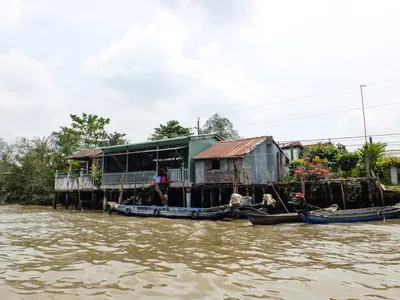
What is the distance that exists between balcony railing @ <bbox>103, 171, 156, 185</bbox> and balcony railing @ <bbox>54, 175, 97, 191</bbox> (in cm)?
164

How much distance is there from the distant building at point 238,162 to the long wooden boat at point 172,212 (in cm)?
244

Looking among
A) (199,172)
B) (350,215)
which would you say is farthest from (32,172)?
(350,215)

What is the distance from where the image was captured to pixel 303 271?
5613 mm

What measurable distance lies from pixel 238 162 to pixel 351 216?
7133 mm

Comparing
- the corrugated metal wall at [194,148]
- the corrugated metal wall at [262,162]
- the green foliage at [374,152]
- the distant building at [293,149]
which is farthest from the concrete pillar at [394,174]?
the corrugated metal wall at [194,148]

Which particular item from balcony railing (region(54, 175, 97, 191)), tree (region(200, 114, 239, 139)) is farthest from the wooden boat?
tree (region(200, 114, 239, 139))

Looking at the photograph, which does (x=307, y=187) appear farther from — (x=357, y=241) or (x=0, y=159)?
(x=0, y=159)

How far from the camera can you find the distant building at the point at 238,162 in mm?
19000

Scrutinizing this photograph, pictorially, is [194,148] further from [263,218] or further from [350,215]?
[350,215]

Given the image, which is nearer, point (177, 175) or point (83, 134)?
point (177, 175)

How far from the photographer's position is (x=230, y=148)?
21141 mm

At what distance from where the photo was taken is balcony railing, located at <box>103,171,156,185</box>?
21.5 meters

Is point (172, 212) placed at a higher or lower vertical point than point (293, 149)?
lower

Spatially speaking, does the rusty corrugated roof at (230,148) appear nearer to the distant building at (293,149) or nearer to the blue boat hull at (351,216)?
the blue boat hull at (351,216)
